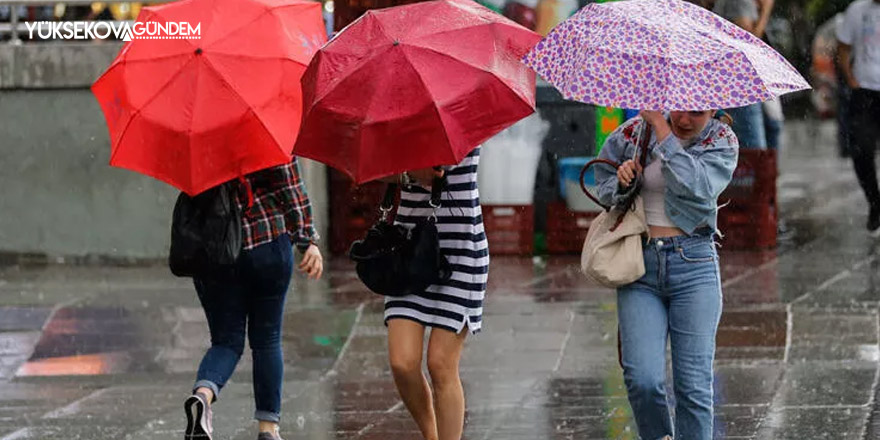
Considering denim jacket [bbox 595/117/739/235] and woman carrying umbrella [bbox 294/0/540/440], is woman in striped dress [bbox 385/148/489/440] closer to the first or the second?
woman carrying umbrella [bbox 294/0/540/440]

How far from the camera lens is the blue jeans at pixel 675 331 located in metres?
5.64

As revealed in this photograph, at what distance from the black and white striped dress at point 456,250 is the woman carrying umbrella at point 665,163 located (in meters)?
0.55

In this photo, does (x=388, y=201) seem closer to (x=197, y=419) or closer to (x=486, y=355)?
(x=197, y=419)

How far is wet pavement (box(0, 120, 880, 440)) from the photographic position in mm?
7570

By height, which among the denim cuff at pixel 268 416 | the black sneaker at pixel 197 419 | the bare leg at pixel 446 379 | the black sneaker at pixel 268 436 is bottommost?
the black sneaker at pixel 268 436

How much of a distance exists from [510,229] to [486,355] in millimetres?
3379

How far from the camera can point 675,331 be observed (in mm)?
5711

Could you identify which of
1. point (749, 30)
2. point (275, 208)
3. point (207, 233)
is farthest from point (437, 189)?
point (749, 30)

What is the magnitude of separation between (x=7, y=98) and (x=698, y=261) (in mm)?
8168

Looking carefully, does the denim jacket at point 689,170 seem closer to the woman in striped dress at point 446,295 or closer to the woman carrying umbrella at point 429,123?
the woman carrying umbrella at point 429,123

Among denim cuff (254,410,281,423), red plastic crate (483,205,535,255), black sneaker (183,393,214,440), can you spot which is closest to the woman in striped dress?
black sneaker (183,393,214,440)

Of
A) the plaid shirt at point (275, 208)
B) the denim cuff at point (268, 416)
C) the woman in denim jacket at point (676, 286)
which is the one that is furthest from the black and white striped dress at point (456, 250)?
the denim cuff at point (268, 416)

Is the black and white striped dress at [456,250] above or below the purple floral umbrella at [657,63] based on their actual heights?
below

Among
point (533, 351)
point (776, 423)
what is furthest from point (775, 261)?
point (776, 423)
